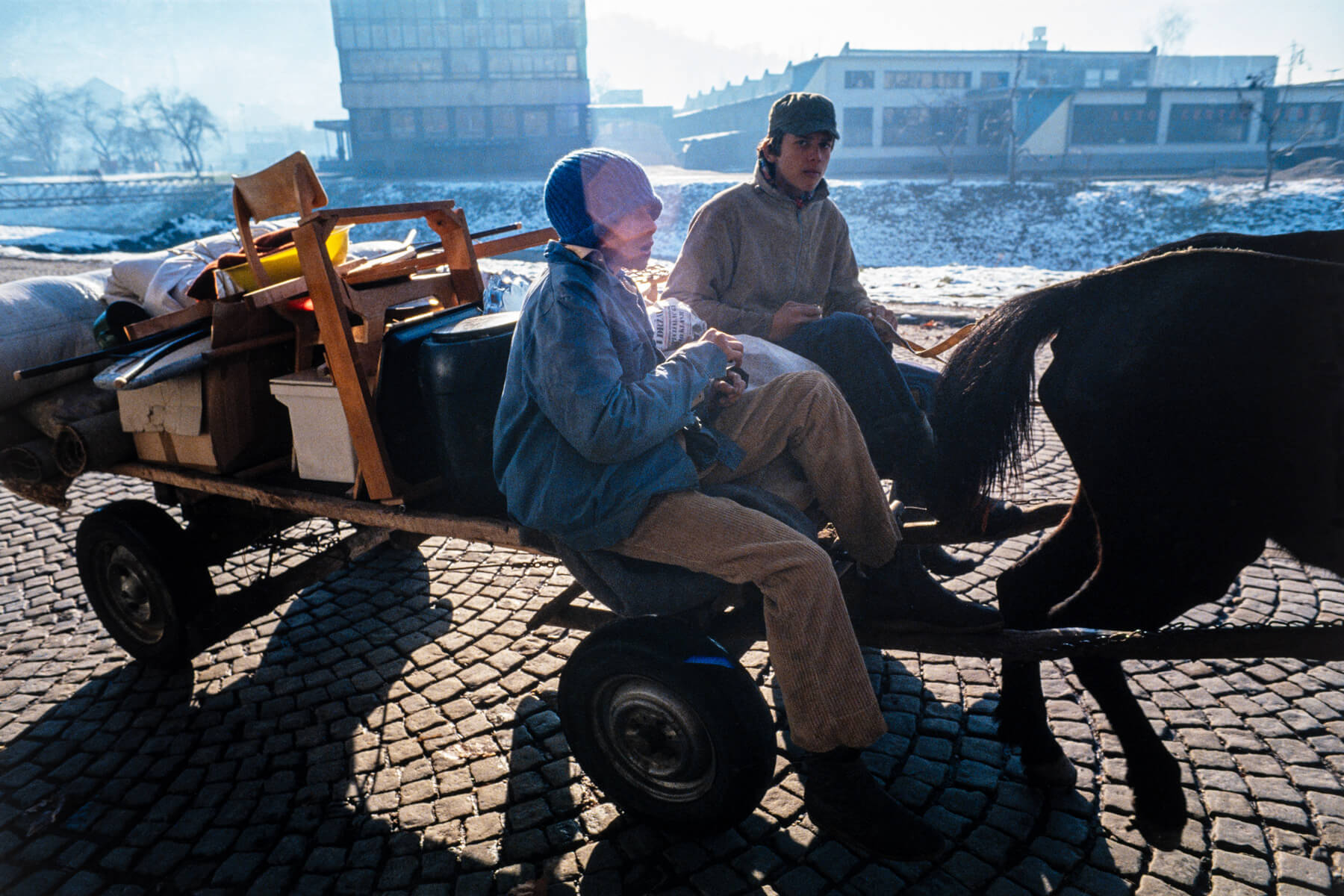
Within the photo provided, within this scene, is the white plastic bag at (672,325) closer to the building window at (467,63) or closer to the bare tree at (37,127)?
the building window at (467,63)

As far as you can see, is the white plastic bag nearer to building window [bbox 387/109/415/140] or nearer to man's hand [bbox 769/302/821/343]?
man's hand [bbox 769/302/821/343]

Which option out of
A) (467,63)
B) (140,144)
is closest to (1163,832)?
(467,63)

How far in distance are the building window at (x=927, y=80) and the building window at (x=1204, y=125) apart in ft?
33.7

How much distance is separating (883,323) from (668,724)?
2019 millimetres

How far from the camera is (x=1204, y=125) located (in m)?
39.7

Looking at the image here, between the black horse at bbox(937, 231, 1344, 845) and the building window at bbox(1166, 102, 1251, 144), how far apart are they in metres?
46.5

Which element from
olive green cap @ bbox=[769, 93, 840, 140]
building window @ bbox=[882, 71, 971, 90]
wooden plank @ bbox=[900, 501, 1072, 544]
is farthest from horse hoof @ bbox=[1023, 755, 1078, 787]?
building window @ bbox=[882, 71, 971, 90]

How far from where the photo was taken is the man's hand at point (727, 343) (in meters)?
2.46

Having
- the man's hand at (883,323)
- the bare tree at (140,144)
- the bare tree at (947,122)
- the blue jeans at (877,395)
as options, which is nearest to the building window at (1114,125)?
the bare tree at (947,122)

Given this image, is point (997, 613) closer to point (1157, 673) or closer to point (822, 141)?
point (1157, 673)

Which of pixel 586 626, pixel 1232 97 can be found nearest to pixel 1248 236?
pixel 586 626

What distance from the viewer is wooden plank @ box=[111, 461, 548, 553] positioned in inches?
105

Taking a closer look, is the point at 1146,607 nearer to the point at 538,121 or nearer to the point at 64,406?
the point at 64,406

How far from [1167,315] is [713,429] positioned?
1.35m
